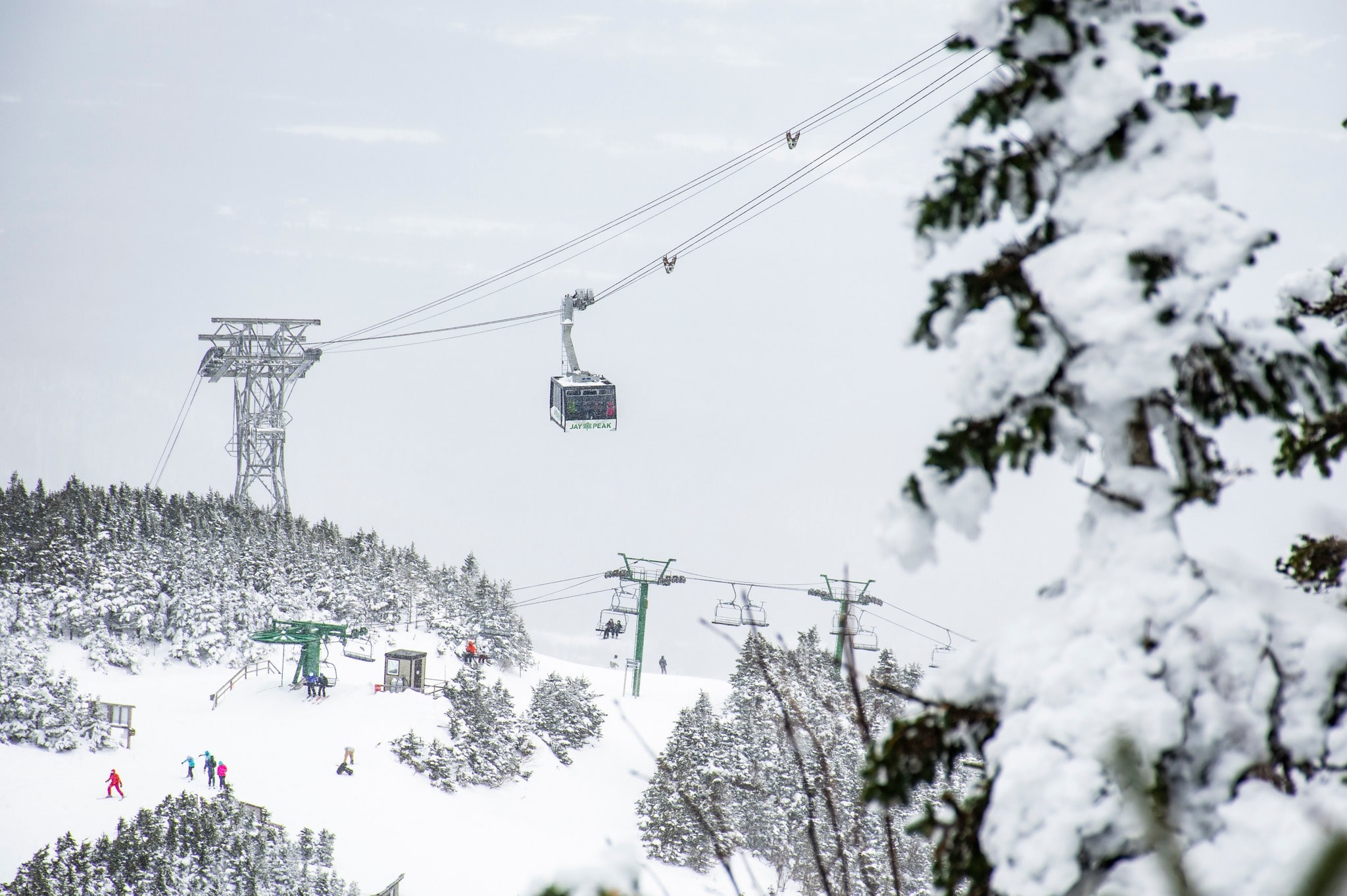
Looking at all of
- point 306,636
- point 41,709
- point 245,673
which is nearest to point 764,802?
point 306,636

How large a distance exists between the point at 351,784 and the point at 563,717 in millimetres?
10215

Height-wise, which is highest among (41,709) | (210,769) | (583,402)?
(583,402)

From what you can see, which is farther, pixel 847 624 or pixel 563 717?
pixel 563 717

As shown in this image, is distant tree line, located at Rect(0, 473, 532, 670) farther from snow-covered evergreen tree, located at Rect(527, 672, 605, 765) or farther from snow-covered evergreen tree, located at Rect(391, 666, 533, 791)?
snow-covered evergreen tree, located at Rect(391, 666, 533, 791)

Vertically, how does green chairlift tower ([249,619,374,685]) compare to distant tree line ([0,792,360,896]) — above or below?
above

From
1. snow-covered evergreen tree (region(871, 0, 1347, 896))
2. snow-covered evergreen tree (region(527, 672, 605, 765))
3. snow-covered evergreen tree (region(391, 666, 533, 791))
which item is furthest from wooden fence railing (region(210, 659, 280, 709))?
snow-covered evergreen tree (region(871, 0, 1347, 896))

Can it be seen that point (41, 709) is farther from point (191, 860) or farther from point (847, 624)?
point (847, 624)

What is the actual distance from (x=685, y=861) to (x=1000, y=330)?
31.7 m

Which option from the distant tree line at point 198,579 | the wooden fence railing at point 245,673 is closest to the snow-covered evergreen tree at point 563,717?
the distant tree line at point 198,579

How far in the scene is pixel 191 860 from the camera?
72.5 ft

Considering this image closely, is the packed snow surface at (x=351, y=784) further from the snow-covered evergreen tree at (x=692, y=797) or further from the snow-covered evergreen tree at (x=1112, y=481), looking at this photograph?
the snow-covered evergreen tree at (x=1112, y=481)

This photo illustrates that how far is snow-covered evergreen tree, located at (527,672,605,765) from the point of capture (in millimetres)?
40656

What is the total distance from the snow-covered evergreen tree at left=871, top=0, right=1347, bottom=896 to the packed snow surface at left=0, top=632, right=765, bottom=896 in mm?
21038

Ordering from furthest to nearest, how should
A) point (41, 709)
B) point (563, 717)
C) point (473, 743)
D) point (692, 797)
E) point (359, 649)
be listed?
point (359, 649) < point (563, 717) < point (473, 743) < point (41, 709) < point (692, 797)
